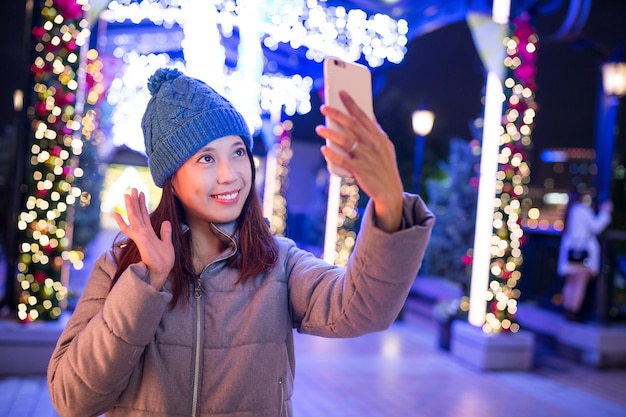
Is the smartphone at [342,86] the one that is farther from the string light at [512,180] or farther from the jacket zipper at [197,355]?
the string light at [512,180]

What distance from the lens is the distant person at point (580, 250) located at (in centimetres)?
671

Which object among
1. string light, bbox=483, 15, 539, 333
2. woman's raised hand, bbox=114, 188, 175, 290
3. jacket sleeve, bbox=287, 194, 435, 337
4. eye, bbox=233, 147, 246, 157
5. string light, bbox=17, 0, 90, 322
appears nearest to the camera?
jacket sleeve, bbox=287, 194, 435, 337

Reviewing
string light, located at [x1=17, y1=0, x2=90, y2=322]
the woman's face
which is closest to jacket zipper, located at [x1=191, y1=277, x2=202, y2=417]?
the woman's face

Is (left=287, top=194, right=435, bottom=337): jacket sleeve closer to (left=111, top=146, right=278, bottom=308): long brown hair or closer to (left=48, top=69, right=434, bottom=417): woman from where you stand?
(left=48, top=69, right=434, bottom=417): woman

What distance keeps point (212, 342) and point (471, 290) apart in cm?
493

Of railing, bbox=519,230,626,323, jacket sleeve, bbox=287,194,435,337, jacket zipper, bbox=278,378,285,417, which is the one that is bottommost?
railing, bbox=519,230,626,323

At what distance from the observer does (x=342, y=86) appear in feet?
3.92

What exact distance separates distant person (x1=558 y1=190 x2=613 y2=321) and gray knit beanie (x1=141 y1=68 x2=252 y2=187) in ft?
19.8

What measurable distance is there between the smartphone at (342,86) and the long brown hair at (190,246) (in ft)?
1.51

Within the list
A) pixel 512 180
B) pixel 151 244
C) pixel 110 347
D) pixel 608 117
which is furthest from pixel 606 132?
pixel 110 347

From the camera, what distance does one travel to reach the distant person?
6711 mm

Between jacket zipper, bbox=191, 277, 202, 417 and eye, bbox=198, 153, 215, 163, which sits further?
eye, bbox=198, 153, 215, 163

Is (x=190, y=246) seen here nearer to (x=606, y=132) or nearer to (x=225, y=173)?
(x=225, y=173)

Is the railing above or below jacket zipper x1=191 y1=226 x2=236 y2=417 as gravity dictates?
below
